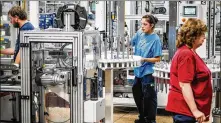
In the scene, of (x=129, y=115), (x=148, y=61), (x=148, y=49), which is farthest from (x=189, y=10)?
(x=129, y=115)

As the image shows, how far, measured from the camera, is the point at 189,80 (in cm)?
275

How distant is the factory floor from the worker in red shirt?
2.41m

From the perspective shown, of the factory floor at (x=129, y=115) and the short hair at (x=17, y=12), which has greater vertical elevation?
the short hair at (x=17, y=12)

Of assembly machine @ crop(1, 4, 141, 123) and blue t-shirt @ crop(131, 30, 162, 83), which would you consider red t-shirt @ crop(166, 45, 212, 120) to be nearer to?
assembly machine @ crop(1, 4, 141, 123)

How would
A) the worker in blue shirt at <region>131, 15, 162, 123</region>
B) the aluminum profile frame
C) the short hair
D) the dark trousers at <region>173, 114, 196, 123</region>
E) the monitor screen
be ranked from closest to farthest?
the dark trousers at <region>173, 114, 196, 123</region>, the aluminum profile frame, the short hair, the worker in blue shirt at <region>131, 15, 162, 123</region>, the monitor screen

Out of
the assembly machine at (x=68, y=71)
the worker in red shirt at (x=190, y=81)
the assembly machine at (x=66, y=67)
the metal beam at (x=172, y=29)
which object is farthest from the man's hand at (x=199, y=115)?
the metal beam at (x=172, y=29)

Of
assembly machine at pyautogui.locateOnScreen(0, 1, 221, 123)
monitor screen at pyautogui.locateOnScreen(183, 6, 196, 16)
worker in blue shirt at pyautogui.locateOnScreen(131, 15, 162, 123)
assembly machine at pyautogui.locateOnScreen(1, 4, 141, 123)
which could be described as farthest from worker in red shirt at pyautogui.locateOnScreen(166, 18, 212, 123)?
monitor screen at pyautogui.locateOnScreen(183, 6, 196, 16)

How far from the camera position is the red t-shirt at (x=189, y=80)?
9.06ft

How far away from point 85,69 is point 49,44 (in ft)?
1.68

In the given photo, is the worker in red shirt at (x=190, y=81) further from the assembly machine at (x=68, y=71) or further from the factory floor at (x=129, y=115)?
the factory floor at (x=129, y=115)

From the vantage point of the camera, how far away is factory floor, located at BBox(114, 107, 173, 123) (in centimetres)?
528

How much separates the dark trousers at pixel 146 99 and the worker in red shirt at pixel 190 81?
1656mm

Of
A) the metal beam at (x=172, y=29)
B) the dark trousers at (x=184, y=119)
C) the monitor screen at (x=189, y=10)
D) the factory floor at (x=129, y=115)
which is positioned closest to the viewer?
the dark trousers at (x=184, y=119)

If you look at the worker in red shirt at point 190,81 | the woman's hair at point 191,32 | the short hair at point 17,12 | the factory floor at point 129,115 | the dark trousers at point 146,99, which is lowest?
the factory floor at point 129,115
